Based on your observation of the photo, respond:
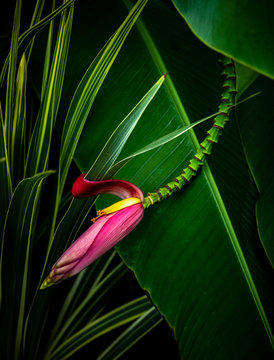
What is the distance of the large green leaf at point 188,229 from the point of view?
0.48 metres

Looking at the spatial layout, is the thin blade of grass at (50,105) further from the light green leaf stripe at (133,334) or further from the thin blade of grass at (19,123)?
the light green leaf stripe at (133,334)

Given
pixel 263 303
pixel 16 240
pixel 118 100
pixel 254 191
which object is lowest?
pixel 263 303

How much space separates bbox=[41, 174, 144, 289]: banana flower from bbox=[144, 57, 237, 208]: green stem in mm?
53

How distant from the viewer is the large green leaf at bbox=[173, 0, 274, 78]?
1.19ft

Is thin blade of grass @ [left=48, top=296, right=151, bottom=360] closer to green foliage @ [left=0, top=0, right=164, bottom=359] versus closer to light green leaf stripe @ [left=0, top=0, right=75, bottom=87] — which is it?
green foliage @ [left=0, top=0, right=164, bottom=359]

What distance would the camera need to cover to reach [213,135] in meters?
0.46

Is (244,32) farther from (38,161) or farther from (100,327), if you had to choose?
(100,327)

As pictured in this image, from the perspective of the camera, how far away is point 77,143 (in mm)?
538

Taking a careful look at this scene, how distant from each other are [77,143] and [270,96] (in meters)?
0.34

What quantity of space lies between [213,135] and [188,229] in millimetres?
142

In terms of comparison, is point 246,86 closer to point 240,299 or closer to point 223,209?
point 223,209

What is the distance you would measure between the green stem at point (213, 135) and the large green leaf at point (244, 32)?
9 cm

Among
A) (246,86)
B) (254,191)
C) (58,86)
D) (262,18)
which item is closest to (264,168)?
(254,191)

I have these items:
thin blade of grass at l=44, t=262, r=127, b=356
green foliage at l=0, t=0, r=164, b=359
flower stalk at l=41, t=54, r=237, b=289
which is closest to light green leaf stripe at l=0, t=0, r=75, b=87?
green foliage at l=0, t=0, r=164, b=359
